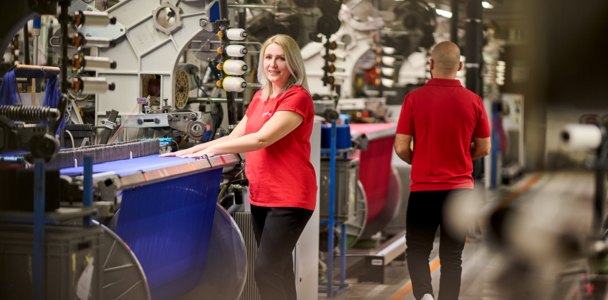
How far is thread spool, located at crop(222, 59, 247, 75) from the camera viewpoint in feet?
13.6

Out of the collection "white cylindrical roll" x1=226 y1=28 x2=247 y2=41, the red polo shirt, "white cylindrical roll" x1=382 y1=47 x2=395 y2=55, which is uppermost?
"white cylindrical roll" x1=382 y1=47 x2=395 y2=55

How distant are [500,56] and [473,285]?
4.15m

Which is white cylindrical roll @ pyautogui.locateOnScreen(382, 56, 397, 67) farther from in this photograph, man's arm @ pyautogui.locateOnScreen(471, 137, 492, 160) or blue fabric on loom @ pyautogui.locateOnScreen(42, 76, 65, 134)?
man's arm @ pyautogui.locateOnScreen(471, 137, 492, 160)

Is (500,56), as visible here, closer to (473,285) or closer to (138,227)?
(138,227)

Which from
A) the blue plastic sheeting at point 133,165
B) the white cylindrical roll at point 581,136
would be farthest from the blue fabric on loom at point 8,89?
the white cylindrical roll at point 581,136

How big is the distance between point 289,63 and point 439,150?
2.82 feet

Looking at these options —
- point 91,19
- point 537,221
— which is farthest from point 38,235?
point 537,221

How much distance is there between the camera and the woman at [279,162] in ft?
8.08

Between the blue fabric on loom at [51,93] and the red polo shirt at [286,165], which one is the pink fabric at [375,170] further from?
the red polo shirt at [286,165]

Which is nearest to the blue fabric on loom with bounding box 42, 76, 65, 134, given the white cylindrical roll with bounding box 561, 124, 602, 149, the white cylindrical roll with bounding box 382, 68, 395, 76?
the white cylindrical roll with bounding box 561, 124, 602, 149

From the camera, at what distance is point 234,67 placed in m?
4.14

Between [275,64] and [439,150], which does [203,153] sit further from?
[439,150]

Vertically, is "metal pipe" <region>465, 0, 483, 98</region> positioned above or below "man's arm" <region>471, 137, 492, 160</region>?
above

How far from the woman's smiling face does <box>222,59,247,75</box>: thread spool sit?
162cm
